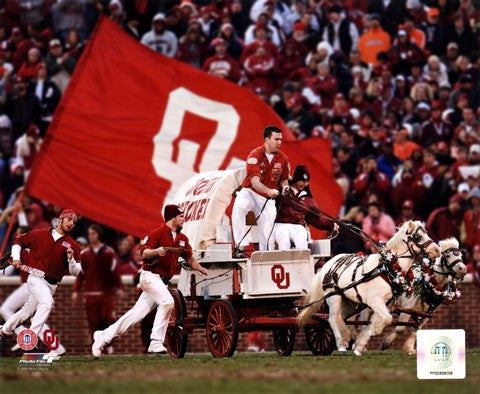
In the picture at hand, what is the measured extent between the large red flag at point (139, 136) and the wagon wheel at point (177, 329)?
2463 mm

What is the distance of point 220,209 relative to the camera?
19.9m

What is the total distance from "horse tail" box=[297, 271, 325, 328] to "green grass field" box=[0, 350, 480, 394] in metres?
0.60

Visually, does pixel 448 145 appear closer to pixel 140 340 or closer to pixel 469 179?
pixel 469 179

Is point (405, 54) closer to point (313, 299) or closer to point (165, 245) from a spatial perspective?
→ point (313, 299)

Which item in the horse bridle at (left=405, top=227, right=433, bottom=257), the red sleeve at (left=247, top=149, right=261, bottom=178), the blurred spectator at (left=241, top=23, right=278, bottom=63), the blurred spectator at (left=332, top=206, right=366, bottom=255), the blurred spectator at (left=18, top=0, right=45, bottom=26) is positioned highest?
the blurred spectator at (left=18, top=0, right=45, bottom=26)

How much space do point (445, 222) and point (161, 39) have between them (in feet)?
26.7

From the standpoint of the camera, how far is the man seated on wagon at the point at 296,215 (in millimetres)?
19719

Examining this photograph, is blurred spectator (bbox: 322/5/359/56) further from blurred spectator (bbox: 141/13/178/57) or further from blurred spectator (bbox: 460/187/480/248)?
blurred spectator (bbox: 460/187/480/248)

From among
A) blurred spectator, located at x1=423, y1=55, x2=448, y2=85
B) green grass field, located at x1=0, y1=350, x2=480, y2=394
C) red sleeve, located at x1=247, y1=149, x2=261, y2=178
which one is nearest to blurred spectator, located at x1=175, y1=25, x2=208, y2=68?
blurred spectator, located at x1=423, y1=55, x2=448, y2=85

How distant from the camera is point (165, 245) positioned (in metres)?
19.1

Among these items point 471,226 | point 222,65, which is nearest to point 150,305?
point 471,226

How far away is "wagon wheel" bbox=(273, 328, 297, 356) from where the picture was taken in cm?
2056

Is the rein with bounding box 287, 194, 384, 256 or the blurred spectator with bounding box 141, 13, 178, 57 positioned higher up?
the blurred spectator with bounding box 141, 13, 178, 57

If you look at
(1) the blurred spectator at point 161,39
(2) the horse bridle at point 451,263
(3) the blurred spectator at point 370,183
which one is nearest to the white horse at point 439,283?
(2) the horse bridle at point 451,263
